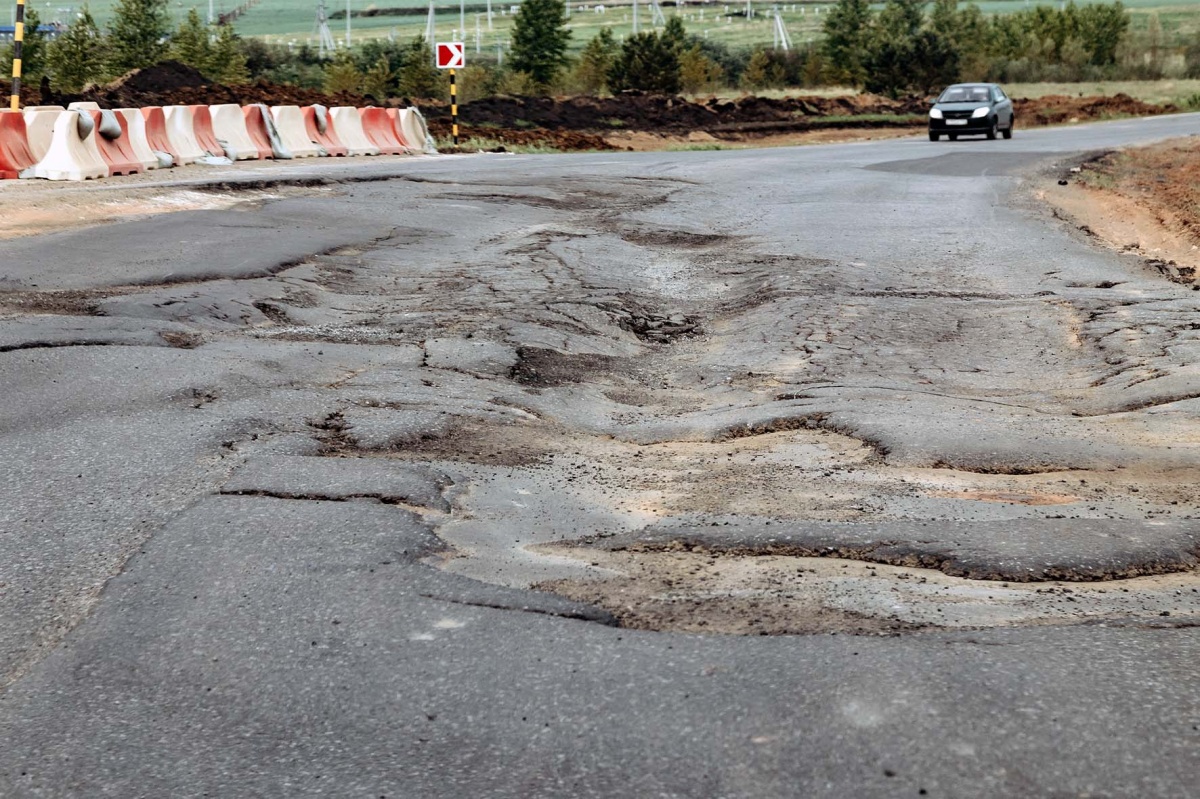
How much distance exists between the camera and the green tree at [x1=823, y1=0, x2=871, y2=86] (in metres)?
83.5

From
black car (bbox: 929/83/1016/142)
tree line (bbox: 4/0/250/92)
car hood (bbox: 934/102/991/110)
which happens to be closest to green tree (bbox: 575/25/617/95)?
tree line (bbox: 4/0/250/92)

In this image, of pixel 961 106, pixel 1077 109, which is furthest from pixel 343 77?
pixel 961 106

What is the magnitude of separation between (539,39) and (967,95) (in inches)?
1757

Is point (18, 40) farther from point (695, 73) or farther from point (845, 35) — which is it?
point (845, 35)

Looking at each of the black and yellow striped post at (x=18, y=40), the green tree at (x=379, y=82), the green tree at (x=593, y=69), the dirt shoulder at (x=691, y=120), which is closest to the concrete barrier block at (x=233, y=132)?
the black and yellow striped post at (x=18, y=40)

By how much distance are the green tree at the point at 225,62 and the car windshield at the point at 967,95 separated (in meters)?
25.1

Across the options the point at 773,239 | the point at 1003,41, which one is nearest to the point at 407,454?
the point at 773,239

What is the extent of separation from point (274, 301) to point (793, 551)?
548 cm

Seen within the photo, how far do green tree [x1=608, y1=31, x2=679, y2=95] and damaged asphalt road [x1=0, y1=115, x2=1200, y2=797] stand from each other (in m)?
55.0

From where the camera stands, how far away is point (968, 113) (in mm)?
31859

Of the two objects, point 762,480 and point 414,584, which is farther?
point 762,480

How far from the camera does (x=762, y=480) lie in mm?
5516

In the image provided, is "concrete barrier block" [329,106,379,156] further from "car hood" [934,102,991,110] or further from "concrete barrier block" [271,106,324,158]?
"car hood" [934,102,991,110]

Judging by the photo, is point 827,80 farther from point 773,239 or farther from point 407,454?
point 407,454
